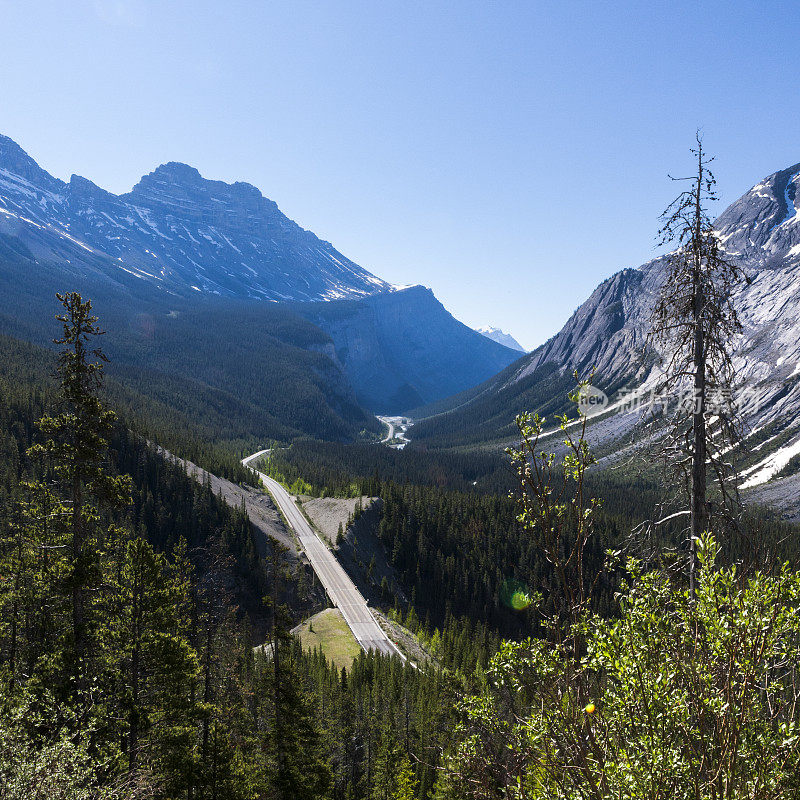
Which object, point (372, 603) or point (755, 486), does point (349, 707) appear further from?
point (755, 486)

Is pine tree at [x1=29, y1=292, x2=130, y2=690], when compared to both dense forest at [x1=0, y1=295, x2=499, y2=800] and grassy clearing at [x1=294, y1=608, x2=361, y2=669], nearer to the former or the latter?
dense forest at [x1=0, y1=295, x2=499, y2=800]

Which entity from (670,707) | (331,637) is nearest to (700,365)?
(670,707)

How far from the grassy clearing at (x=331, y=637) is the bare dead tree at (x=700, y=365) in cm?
5019

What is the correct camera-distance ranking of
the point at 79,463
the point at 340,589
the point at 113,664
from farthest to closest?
the point at 340,589, the point at 113,664, the point at 79,463

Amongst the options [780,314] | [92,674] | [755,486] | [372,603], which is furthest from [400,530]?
[780,314]

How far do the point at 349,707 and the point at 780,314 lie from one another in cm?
22982

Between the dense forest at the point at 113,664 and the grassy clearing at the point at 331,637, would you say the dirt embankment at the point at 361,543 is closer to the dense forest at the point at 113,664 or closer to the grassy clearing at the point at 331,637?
the grassy clearing at the point at 331,637

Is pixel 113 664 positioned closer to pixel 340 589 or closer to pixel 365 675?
pixel 365 675

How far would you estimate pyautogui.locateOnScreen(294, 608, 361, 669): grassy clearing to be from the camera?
182ft

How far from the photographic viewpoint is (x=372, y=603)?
74.2 meters

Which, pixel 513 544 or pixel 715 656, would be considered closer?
pixel 715 656

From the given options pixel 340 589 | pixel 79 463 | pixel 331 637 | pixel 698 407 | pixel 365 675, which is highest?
pixel 698 407

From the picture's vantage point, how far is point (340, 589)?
74.7 m

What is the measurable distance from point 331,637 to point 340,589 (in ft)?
45.8
